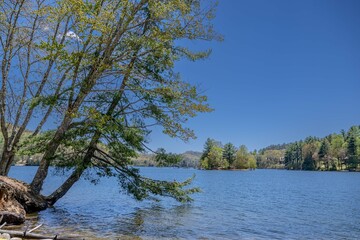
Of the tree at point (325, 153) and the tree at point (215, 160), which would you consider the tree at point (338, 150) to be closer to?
the tree at point (325, 153)

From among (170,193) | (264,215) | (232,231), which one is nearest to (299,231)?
(232,231)

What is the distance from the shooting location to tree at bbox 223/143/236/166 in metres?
172

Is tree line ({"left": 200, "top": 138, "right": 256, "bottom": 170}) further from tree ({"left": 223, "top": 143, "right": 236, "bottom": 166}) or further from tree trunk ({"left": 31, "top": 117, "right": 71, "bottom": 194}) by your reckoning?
tree trunk ({"left": 31, "top": 117, "right": 71, "bottom": 194})

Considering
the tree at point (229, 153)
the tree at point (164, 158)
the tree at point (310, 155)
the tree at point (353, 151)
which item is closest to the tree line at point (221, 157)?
the tree at point (229, 153)

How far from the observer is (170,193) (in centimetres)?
1745

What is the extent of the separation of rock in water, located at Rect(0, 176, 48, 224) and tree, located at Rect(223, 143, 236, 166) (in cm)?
15763

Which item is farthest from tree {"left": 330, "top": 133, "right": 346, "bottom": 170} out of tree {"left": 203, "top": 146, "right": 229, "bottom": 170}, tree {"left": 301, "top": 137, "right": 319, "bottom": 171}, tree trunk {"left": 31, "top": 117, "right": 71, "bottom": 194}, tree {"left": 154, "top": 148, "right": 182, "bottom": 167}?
tree trunk {"left": 31, "top": 117, "right": 71, "bottom": 194}

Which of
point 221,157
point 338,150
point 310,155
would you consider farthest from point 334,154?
point 221,157

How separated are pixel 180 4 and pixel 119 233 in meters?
10.9

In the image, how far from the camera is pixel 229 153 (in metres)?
173

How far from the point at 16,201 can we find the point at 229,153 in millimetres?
162749

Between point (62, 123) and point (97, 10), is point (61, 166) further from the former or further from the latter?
point (97, 10)

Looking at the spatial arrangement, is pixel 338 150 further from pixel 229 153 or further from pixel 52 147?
pixel 52 147

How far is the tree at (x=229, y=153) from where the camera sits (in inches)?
6777
